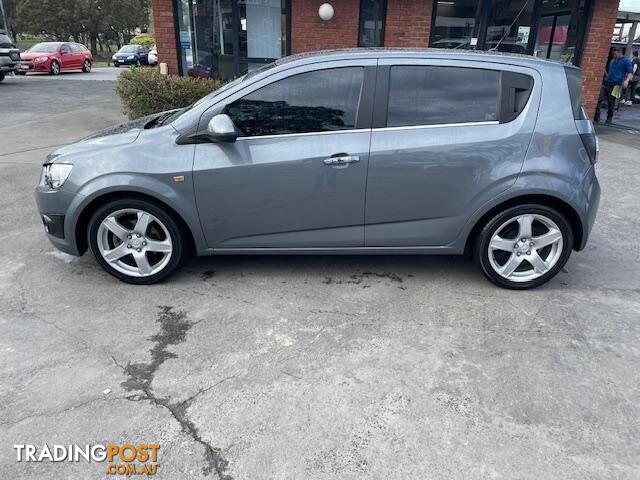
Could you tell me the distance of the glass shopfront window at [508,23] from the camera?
406 inches

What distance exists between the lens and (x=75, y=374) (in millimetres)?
2859

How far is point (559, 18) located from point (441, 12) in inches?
108

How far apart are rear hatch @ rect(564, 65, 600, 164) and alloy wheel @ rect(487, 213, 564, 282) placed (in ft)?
2.01

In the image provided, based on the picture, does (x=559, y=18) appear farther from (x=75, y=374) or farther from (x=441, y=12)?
(x=75, y=374)

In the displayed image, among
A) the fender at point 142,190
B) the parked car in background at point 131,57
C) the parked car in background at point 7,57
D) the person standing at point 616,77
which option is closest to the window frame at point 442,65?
the fender at point 142,190

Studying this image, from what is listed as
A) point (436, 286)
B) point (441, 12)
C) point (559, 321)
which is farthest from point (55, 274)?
point (441, 12)

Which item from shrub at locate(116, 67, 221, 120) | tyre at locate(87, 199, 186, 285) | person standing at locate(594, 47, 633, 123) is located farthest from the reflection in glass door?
tyre at locate(87, 199, 186, 285)

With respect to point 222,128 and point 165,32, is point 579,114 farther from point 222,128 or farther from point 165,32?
point 165,32

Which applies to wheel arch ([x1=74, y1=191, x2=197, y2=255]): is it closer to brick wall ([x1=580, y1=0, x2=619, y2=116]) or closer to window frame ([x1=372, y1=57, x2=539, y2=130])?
window frame ([x1=372, y1=57, x2=539, y2=130])

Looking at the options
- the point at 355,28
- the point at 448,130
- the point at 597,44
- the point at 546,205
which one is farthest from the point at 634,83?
the point at 448,130

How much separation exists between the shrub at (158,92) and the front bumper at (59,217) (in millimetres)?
5129

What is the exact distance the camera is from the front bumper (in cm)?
367

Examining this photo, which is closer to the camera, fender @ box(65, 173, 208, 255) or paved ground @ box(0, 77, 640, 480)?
paved ground @ box(0, 77, 640, 480)

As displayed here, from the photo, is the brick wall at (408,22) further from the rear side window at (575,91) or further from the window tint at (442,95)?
the window tint at (442,95)
